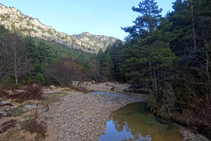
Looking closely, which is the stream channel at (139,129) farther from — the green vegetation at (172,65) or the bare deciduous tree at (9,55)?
the bare deciduous tree at (9,55)

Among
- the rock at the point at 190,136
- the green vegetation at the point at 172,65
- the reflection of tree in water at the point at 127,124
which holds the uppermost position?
the green vegetation at the point at 172,65

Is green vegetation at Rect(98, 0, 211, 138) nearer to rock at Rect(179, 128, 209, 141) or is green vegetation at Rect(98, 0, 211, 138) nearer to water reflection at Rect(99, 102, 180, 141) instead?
rock at Rect(179, 128, 209, 141)

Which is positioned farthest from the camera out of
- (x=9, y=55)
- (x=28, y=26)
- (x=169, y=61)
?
(x=28, y=26)

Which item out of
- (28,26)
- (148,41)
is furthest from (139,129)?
(28,26)

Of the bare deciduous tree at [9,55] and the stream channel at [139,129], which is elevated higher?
the bare deciduous tree at [9,55]

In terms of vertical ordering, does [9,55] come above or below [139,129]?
above

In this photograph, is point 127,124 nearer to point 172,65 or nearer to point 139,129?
→ point 139,129

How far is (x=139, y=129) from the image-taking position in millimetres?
7547

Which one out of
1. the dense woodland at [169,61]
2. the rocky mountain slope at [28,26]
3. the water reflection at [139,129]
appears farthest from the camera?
the rocky mountain slope at [28,26]

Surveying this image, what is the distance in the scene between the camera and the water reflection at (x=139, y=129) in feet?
21.6

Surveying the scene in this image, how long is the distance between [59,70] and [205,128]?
858 inches

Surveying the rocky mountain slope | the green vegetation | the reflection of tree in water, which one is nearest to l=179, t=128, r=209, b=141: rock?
the green vegetation

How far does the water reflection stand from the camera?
21.6ft

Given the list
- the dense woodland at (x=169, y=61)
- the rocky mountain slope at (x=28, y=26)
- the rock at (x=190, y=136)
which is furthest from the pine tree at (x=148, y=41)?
the rocky mountain slope at (x=28, y=26)
